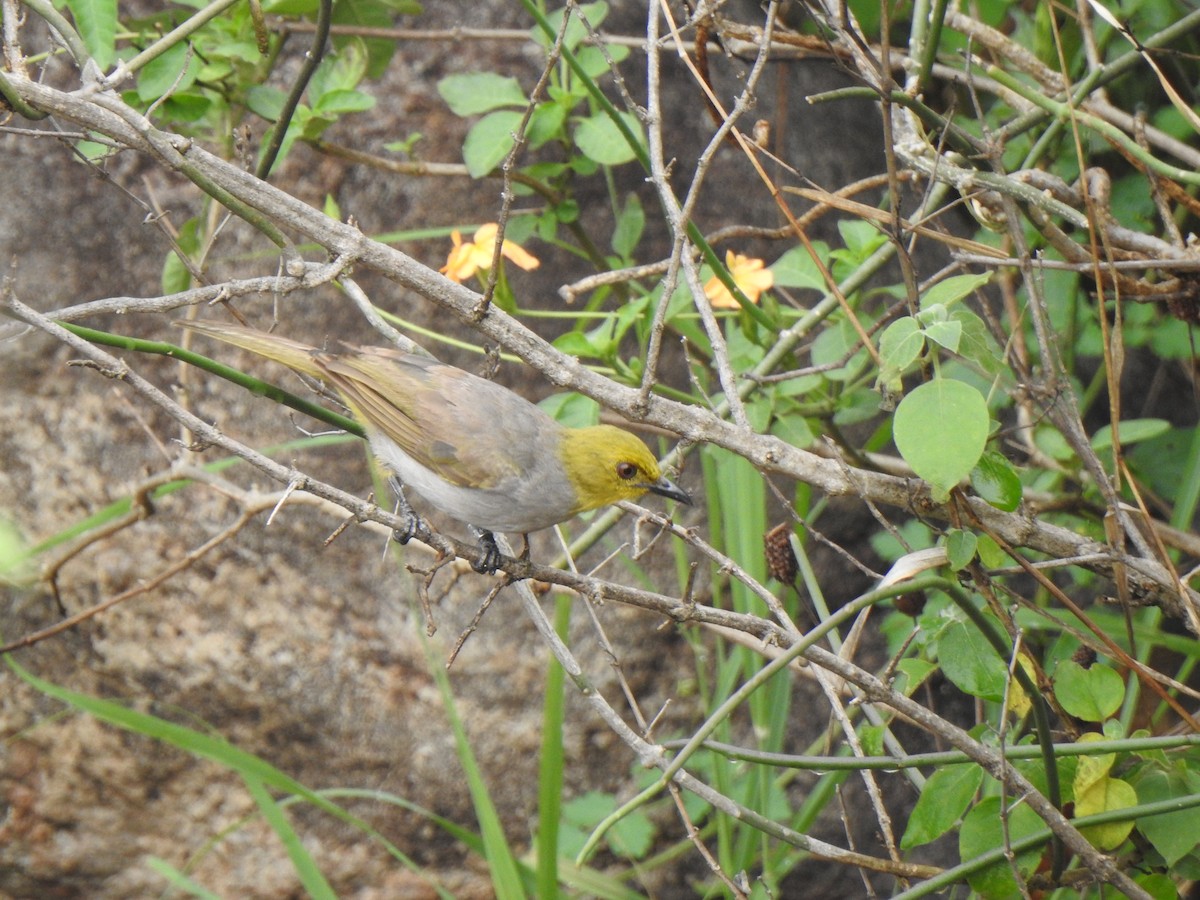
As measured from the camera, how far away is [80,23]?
2762 millimetres

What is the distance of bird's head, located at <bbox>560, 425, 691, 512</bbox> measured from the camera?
3.34 metres

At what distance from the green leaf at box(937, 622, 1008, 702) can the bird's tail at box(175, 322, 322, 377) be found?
1.81m

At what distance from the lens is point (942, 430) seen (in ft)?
6.90

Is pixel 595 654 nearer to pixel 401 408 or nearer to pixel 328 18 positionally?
pixel 401 408

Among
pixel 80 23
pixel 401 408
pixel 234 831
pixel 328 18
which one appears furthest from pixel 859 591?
pixel 80 23

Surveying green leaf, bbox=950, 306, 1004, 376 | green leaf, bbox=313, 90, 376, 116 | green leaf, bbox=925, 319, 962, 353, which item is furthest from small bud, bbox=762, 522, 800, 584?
green leaf, bbox=313, 90, 376, 116

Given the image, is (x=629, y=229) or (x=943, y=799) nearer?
(x=943, y=799)

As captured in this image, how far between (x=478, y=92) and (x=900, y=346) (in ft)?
5.72

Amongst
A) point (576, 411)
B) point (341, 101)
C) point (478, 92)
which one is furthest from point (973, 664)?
point (341, 101)

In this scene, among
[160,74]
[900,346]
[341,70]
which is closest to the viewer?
[900,346]

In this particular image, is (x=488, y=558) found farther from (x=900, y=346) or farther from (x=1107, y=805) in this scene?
(x=1107, y=805)

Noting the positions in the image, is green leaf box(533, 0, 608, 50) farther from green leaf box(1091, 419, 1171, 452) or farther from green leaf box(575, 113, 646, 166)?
green leaf box(1091, 419, 1171, 452)

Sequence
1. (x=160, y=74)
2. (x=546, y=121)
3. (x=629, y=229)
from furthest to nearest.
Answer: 1. (x=629, y=229)
2. (x=546, y=121)
3. (x=160, y=74)

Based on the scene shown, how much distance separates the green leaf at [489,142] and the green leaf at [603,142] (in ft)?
0.65
